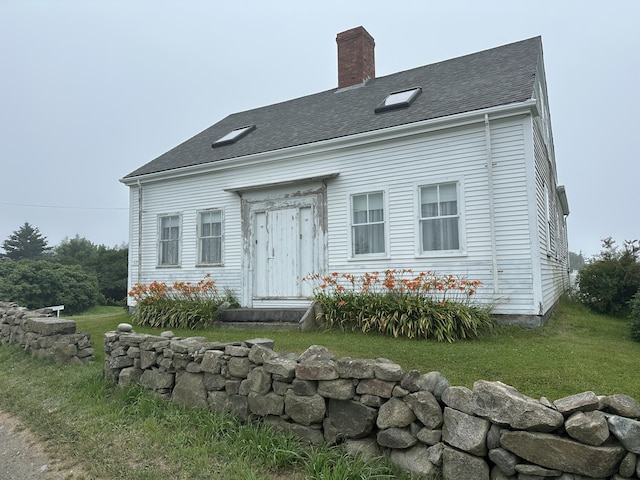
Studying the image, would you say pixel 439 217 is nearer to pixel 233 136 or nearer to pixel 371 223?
pixel 371 223

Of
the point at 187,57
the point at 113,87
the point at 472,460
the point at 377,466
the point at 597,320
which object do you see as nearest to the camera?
the point at 472,460

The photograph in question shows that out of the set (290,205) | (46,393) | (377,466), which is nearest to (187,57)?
(290,205)

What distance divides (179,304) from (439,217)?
20.5 ft

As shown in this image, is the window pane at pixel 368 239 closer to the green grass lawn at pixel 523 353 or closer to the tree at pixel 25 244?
the green grass lawn at pixel 523 353

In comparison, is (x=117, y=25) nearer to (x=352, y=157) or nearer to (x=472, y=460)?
(x=352, y=157)

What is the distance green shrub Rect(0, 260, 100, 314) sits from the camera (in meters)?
21.7

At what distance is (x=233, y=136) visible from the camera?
40.5ft

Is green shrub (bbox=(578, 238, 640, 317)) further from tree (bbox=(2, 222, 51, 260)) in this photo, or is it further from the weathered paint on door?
tree (bbox=(2, 222, 51, 260))

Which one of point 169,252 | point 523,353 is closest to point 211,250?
point 169,252

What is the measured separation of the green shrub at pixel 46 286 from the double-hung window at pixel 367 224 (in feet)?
66.0

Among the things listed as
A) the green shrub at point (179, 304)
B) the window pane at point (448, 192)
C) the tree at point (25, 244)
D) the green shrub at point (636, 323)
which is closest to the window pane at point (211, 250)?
the green shrub at point (179, 304)

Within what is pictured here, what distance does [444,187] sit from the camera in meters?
8.33

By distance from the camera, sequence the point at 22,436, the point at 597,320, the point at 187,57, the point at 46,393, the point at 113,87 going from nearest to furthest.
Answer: the point at 22,436, the point at 46,393, the point at 597,320, the point at 187,57, the point at 113,87

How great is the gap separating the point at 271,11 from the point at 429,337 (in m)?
14.7
